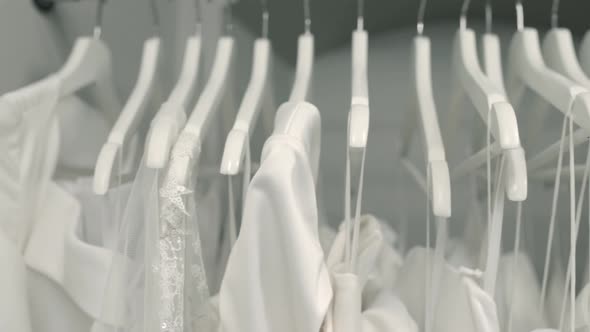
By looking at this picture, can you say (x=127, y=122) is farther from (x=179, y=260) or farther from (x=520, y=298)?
(x=520, y=298)

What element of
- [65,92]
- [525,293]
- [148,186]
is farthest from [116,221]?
[525,293]

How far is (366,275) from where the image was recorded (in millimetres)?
446

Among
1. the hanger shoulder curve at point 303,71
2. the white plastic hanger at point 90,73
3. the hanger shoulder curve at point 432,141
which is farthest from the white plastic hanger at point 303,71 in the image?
the white plastic hanger at point 90,73

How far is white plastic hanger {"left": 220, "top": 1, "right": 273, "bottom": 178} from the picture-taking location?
406mm

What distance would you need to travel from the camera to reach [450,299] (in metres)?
0.45

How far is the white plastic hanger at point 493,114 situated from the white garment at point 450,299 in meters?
0.07

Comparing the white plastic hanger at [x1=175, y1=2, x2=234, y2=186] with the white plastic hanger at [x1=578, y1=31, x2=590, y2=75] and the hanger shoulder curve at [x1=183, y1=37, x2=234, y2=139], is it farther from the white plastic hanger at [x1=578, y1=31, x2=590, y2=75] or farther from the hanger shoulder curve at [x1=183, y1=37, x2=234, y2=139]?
the white plastic hanger at [x1=578, y1=31, x2=590, y2=75]

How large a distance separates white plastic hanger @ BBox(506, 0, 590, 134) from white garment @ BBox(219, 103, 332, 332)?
21 centimetres

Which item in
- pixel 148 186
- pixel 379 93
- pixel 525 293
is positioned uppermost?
pixel 379 93

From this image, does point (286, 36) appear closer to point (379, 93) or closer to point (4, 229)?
point (379, 93)

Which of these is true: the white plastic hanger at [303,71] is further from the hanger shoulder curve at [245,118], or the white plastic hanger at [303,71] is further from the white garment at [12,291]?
the white garment at [12,291]

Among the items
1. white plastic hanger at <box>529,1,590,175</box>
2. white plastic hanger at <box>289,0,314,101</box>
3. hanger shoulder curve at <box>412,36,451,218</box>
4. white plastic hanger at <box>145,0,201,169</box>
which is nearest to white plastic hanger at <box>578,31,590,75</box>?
white plastic hanger at <box>529,1,590,175</box>

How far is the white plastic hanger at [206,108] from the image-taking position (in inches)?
16.5

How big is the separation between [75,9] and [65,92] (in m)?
0.22
